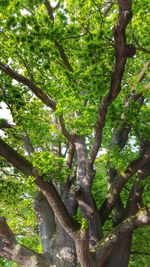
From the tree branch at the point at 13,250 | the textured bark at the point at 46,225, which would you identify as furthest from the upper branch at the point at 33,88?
the tree branch at the point at 13,250

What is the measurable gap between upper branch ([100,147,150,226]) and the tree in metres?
0.03

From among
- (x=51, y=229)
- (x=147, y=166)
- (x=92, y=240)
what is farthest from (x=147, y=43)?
(x=51, y=229)

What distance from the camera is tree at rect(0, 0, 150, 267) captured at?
730 centimetres

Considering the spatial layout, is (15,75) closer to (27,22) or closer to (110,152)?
(27,22)

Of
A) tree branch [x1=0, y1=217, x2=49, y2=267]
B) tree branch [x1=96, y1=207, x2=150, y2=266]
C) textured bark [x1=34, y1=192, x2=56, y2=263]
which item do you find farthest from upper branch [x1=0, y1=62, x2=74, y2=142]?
tree branch [x1=0, y1=217, x2=49, y2=267]

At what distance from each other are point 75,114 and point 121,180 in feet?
9.46

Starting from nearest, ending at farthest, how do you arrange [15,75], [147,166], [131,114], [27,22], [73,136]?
[27,22] → [15,75] → [131,114] → [147,166] → [73,136]

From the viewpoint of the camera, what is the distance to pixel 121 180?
9336 mm

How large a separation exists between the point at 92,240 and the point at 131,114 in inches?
147

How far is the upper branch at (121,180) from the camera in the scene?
8.91 m

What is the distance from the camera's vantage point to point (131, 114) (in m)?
9.05

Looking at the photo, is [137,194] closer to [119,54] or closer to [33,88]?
[33,88]

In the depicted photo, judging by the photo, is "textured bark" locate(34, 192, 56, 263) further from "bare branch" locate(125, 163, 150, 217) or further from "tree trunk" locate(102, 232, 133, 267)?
"bare branch" locate(125, 163, 150, 217)

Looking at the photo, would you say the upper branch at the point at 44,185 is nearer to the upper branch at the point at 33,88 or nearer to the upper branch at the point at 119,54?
the upper branch at the point at 119,54
